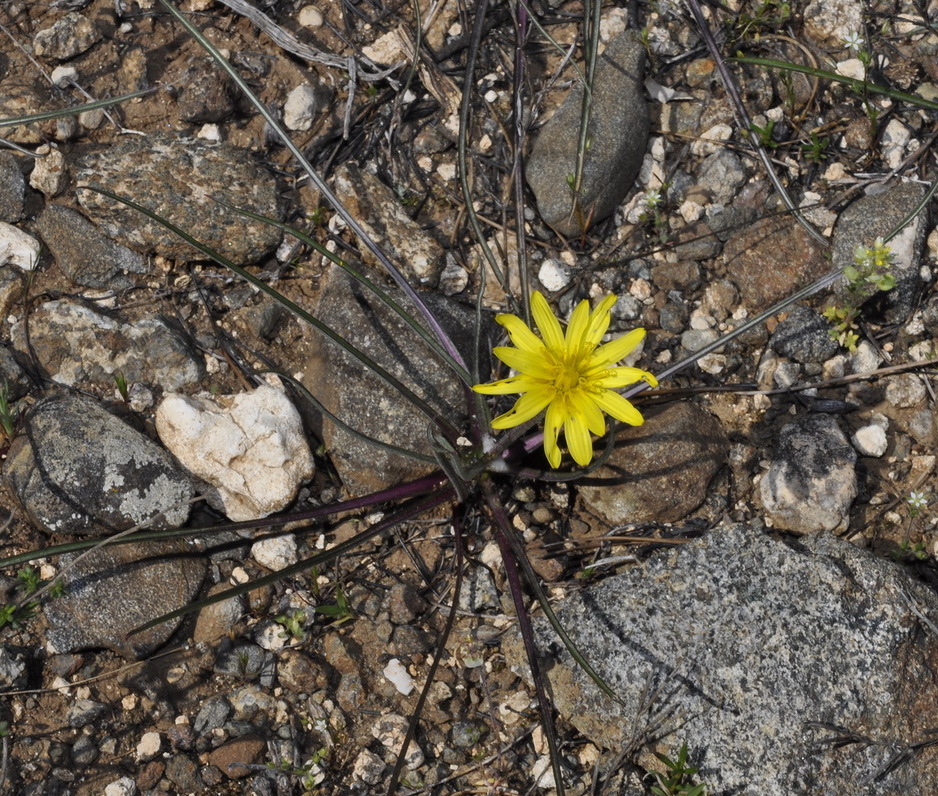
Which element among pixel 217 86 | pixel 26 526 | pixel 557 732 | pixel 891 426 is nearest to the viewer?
pixel 557 732

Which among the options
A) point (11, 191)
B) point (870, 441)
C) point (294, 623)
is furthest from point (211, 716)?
point (870, 441)

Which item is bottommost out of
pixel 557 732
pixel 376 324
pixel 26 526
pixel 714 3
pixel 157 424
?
pixel 557 732

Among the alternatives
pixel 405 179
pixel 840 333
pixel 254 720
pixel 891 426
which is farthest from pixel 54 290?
pixel 891 426

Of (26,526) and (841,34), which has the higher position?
(841,34)

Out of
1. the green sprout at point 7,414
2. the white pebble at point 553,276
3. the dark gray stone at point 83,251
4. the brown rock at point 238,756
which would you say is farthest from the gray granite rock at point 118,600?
the white pebble at point 553,276

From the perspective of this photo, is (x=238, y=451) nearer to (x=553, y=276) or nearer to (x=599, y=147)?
(x=553, y=276)

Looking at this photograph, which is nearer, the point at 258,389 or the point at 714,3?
the point at 258,389

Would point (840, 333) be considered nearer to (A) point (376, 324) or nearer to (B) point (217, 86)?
(A) point (376, 324)

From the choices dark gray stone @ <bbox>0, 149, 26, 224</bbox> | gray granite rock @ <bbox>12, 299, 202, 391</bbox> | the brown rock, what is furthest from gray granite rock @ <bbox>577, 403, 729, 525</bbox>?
dark gray stone @ <bbox>0, 149, 26, 224</bbox>
